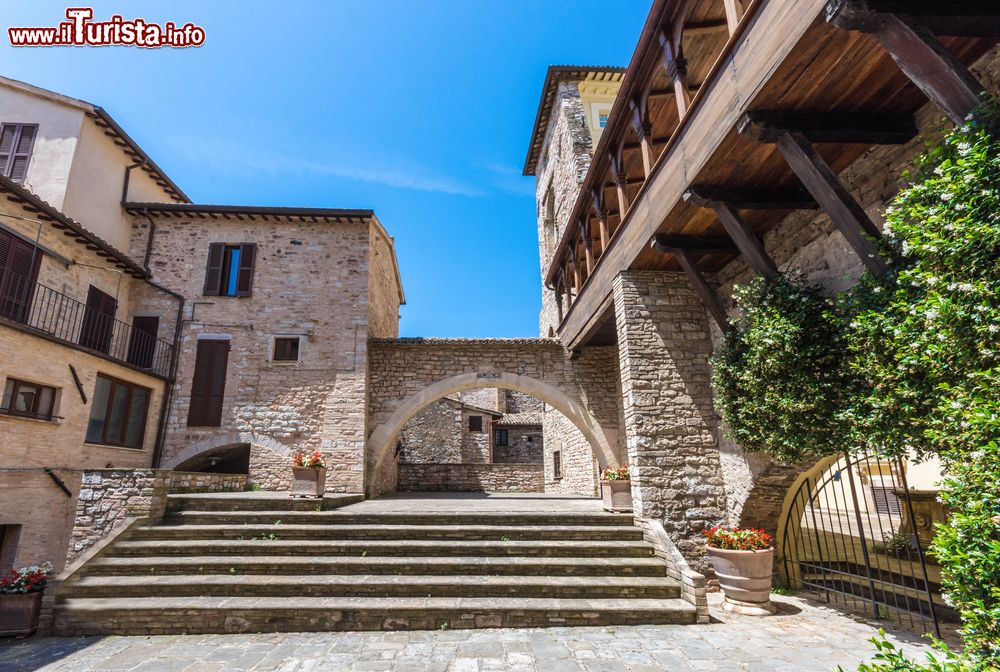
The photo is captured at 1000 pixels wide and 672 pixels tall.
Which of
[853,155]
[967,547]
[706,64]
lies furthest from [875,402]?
[706,64]

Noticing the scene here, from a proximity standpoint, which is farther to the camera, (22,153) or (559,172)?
(559,172)

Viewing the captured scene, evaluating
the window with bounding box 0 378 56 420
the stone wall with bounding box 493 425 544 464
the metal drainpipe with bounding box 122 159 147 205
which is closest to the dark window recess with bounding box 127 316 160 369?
the window with bounding box 0 378 56 420

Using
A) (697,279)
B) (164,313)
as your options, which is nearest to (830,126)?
(697,279)

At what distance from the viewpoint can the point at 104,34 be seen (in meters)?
7.93

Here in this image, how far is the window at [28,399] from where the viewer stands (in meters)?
7.93

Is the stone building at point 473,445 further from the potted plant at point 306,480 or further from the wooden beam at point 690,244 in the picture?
the wooden beam at point 690,244

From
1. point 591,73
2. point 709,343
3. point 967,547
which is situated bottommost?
point 967,547

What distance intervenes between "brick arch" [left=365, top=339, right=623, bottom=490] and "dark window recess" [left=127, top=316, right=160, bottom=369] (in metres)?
5.11

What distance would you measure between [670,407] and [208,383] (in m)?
10.2

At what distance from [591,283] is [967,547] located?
23.0 feet

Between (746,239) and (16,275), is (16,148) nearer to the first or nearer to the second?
(16,275)

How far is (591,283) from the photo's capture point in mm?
9359

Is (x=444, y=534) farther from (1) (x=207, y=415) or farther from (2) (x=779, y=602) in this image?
(1) (x=207, y=415)

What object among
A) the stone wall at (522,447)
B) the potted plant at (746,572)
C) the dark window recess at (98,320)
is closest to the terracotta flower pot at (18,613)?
the dark window recess at (98,320)
